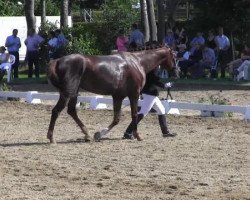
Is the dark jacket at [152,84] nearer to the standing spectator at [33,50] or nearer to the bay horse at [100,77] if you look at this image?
the bay horse at [100,77]

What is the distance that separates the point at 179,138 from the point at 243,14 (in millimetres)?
20050

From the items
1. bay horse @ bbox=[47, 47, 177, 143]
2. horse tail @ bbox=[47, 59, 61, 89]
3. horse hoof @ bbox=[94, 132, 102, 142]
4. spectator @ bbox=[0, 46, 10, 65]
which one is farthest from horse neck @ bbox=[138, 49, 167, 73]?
spectator @ bbox=[0, 46, 10, 65]

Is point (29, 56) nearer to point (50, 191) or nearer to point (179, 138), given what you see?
point (179, 138)

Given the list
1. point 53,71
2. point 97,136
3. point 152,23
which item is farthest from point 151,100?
point 152,23

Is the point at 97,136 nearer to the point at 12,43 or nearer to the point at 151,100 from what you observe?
the point at 151,100

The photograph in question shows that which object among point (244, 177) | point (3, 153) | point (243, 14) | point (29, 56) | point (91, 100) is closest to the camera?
point (244, 177)

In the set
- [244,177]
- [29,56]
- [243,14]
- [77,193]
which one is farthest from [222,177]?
[243,14]

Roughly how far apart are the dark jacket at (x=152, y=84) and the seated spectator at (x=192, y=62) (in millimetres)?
13477

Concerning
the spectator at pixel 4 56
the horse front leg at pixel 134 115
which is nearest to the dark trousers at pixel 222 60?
the spectator at pixel 4 56

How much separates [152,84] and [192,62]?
1361cm

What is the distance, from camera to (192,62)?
28.5m

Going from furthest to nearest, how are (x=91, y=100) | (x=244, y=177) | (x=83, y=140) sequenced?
(x=91, y=100)
(x=83, y=140)
(x=244, y=177)

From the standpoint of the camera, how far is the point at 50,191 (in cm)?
984

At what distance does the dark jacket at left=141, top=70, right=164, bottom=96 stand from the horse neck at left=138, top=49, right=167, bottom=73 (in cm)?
12
